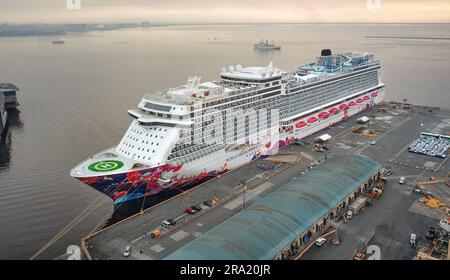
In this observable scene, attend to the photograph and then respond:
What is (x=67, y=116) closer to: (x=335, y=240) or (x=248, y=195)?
(x=248, y=195)

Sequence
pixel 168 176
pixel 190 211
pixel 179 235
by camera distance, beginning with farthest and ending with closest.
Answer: pixel 168 176
pixel 190 211
pixel 179 235

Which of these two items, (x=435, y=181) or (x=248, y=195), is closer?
(x=248, y=195)

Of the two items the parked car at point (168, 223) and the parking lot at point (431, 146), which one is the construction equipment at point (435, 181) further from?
the parked car at point (168, 223)

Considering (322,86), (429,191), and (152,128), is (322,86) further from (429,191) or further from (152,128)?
(152,128)

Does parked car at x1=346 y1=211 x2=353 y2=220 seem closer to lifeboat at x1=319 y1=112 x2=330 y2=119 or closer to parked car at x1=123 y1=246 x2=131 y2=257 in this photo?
parked car at x1=123 y1=246 x2=131 y2=257

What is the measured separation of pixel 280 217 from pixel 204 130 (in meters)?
13.4

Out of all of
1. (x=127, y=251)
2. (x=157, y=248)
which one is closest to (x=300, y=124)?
(x=157, y=248)

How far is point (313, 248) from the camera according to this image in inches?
977

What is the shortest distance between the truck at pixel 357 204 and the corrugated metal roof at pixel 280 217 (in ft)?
3.34

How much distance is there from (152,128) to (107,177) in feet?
21.7

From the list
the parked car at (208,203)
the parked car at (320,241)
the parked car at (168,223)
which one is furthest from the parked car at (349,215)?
the parked car at (168,223)

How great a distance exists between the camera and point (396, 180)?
117ft

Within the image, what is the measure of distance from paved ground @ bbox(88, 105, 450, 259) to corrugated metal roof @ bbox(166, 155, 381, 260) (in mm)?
2165

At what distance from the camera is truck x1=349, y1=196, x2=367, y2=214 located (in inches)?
1151
